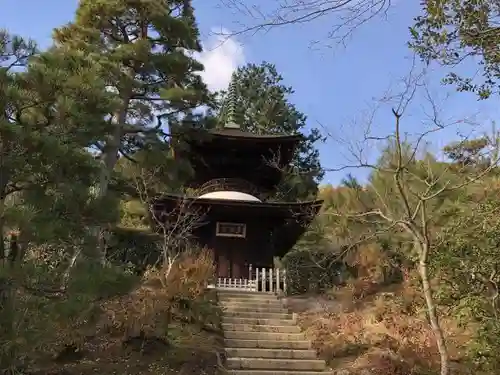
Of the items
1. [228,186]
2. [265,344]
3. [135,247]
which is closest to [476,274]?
[265,344]

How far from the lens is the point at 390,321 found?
31.2 ft

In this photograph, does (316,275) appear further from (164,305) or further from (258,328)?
(164,305)

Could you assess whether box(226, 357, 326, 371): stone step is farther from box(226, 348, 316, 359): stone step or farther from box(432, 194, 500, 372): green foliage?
box(432, 194, 500, 372): green foliage

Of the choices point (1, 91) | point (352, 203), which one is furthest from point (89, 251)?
point (352, 203)

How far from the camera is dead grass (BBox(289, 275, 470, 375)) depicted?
765 centimetres

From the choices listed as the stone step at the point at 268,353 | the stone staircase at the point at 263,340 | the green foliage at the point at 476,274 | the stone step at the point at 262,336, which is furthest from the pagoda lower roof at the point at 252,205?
the green foliage at the point at 476,274

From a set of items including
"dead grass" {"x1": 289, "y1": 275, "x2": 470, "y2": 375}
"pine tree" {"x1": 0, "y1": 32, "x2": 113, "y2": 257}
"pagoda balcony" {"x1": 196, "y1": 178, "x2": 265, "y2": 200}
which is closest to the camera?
"pine tree" {"x1": 0, "y1": 32, "x2": 113, "y2": 257}

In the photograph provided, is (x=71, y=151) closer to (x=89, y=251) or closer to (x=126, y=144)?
(x=89, y=251)

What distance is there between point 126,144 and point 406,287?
880cm

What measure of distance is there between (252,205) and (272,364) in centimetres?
586

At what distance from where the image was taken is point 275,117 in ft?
92.4

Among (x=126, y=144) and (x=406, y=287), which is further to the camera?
(x=126, y=144)

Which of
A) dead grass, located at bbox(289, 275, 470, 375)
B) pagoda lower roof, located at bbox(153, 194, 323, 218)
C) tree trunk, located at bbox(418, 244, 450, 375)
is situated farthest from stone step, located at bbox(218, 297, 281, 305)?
tree trunk, located at bbox(418, 244, 450, 375)

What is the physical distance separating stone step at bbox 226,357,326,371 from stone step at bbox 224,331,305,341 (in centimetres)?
90
